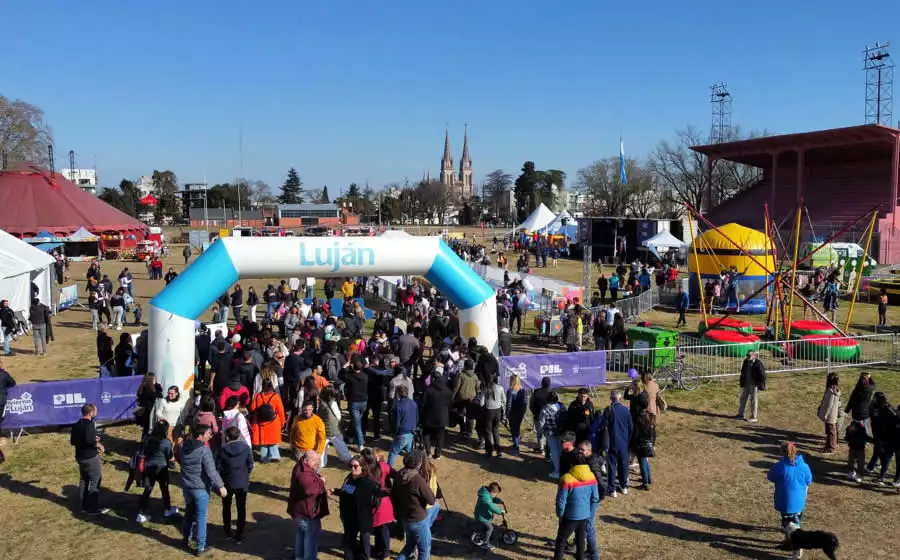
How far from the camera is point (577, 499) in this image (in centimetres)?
668

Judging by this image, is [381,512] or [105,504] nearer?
[381,512]

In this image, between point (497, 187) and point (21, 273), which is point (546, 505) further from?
point (497, 187)

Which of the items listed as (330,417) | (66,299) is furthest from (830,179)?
(330,417)

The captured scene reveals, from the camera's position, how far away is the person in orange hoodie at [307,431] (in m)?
8.52

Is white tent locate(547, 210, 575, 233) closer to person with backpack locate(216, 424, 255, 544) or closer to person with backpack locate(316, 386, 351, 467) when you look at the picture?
person with backpack locate(316, 386, 351, 467)

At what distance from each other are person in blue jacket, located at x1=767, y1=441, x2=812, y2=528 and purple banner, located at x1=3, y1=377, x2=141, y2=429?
31.2 ft

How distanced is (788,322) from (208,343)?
13.3m

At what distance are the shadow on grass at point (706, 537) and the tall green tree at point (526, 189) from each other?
101782 mm

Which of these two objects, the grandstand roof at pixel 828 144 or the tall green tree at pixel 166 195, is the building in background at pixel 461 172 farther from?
the grandstand roof at pixel 828 144

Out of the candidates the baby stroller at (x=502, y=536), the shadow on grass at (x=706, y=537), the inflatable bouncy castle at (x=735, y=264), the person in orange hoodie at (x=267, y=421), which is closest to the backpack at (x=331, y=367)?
the person in orange hoodie at (x=267, y=421)

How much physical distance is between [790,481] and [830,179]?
137ft

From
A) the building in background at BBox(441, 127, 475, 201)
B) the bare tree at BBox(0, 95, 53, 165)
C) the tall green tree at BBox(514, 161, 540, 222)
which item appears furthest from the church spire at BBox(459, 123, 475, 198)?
the bare tree at BBox(0, 95, 53, 165)

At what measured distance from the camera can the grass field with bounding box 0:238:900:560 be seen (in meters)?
7.59

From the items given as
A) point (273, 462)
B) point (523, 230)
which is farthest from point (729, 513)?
point (523, 230)
